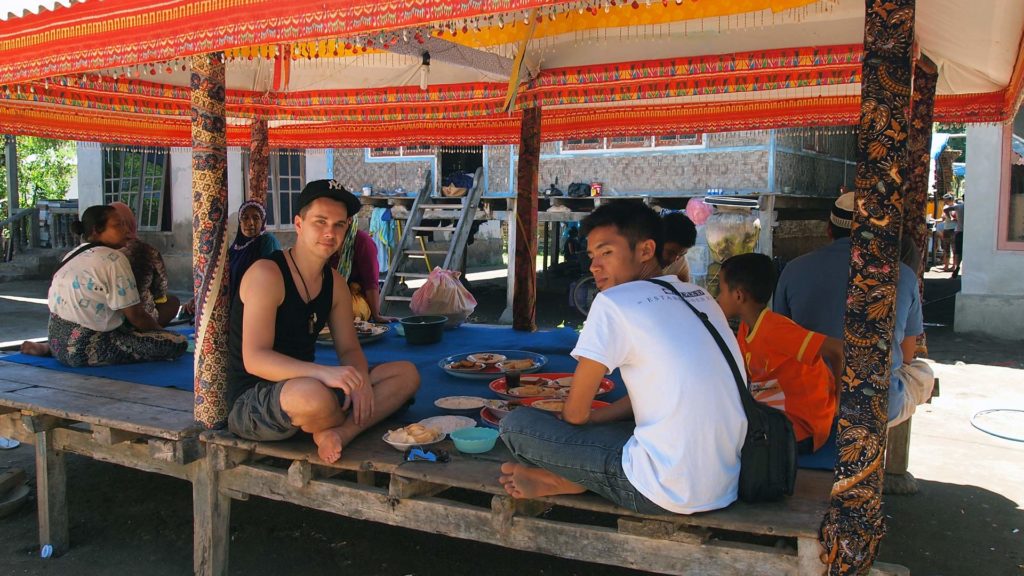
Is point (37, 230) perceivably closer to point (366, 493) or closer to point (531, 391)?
point (531, 391)

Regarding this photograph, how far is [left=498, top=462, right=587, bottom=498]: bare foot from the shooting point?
2.65 meters

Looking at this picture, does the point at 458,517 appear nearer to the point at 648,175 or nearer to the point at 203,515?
the point at 203,515

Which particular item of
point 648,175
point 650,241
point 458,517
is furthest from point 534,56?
point 648,175

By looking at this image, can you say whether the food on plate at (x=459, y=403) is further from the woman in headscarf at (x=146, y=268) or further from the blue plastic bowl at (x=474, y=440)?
the woman in headscarf at (x=146, y=268)

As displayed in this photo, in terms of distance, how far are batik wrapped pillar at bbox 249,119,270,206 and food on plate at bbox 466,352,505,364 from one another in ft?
9.89

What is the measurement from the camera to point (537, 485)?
2.65m

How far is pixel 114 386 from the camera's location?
13.8ft

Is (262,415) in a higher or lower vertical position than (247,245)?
lower

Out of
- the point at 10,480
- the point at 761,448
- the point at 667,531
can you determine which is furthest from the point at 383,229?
the point at 761,448

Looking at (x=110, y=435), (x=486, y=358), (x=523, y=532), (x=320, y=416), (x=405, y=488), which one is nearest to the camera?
(x=523, y=532)

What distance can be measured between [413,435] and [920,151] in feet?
12.2

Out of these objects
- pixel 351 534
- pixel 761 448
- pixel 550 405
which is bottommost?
pixel 351 534

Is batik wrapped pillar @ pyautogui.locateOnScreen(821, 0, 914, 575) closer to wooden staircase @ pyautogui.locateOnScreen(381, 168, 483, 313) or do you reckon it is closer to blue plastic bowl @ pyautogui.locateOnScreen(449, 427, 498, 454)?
blue plastic bowl @ pyautogui.locateOnScreen(449, 427, 498, 454)

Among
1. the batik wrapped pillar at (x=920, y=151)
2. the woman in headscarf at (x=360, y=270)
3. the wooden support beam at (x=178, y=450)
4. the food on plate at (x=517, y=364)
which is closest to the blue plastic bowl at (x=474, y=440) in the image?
the wooden support beam at (x=178, y=450)
